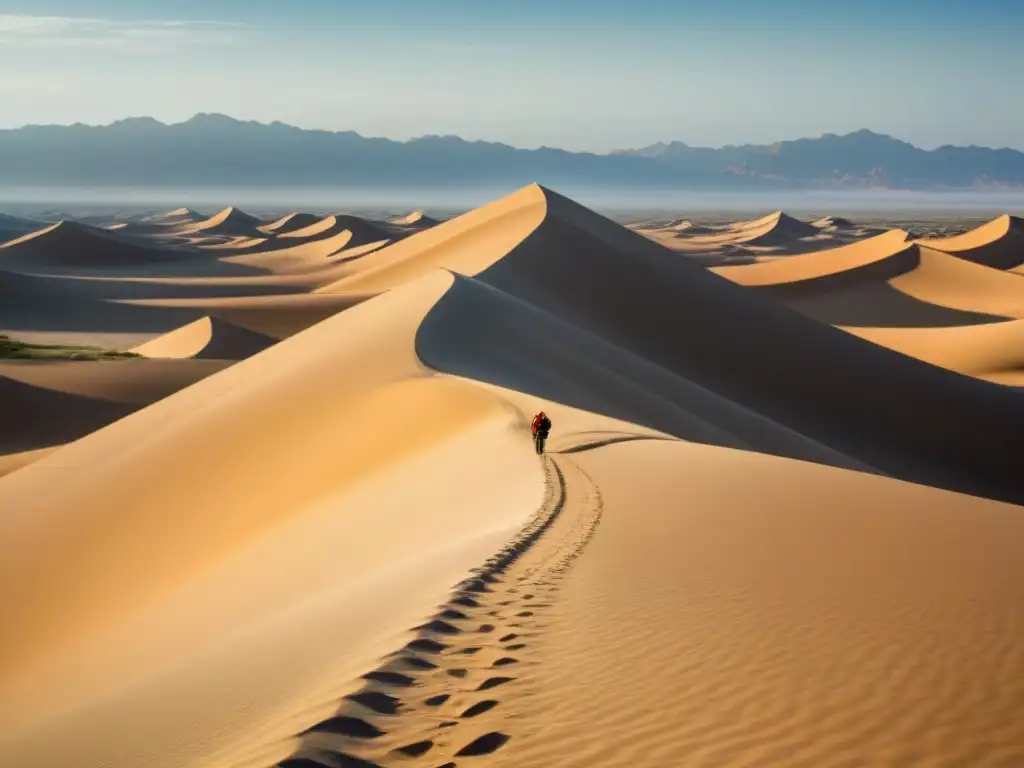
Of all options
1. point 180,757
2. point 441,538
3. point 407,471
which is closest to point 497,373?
point 407,471

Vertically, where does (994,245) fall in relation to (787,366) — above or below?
above

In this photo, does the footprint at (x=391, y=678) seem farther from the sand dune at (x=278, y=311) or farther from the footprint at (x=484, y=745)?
the sand dune at (x=278, y=311)

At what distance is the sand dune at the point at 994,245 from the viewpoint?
76688 millimetres

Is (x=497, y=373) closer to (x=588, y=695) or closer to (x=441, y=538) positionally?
(x=441, y=538)

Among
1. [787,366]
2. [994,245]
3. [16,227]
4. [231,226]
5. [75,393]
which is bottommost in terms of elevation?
[75,393]

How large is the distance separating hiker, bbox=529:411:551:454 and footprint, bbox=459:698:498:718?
6025mm

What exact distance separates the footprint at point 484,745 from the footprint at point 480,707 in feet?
0.65

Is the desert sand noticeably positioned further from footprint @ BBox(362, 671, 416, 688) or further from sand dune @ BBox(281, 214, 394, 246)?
sand dune @ BBox(281, 214, 394, 246)

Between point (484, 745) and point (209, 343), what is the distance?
109ft

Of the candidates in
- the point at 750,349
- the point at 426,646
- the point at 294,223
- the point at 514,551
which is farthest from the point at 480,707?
the point at 294,223

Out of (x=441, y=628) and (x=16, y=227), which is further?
(x=16, y=227)

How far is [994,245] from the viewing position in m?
77.9

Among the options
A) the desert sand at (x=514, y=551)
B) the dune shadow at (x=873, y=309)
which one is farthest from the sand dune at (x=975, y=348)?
the dune shadow at (x=873, y=309)

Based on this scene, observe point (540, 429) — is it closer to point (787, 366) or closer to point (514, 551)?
point (514, 551)
